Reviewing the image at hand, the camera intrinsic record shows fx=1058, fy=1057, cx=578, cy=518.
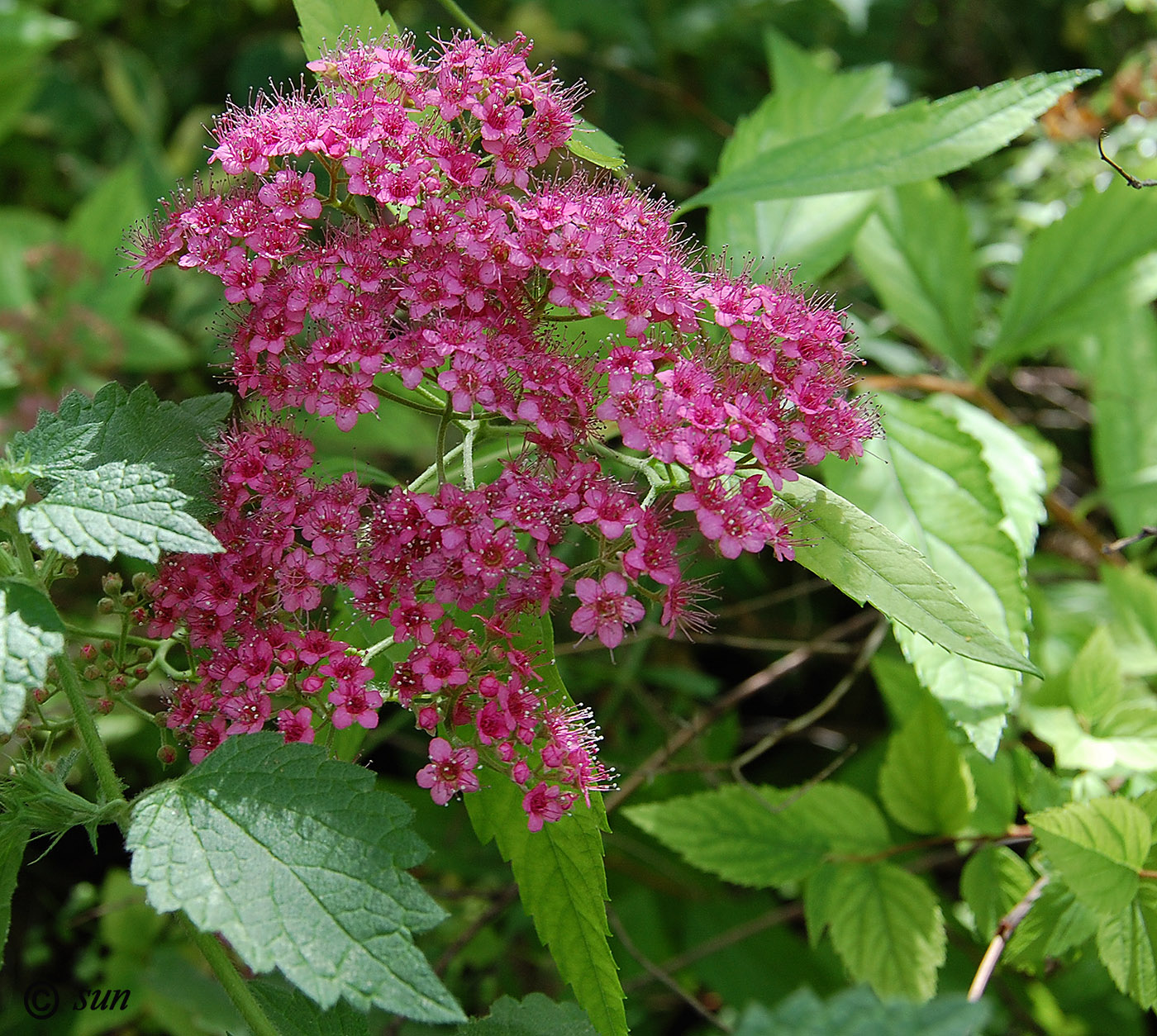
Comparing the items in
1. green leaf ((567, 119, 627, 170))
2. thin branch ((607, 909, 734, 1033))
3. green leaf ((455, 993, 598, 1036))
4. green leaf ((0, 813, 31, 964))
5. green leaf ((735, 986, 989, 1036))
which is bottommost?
thin branch ((607, 909, 734, 1033))

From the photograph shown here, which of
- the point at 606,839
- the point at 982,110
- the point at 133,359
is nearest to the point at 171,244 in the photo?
the point at 982,110

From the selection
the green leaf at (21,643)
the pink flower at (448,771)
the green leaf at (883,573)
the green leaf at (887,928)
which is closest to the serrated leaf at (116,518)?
the green leaf at (21,643)

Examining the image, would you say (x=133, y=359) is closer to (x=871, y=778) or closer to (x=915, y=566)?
(x=871, y=778)

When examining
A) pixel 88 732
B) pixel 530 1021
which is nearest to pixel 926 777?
pixel 530 1021

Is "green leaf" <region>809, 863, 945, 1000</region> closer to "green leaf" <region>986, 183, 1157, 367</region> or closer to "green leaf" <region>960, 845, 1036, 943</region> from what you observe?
"green leaf" <region>960, 845, 1036, 943</region>

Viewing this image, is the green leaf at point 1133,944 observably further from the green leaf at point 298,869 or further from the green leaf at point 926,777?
the green leaf at point 298,869

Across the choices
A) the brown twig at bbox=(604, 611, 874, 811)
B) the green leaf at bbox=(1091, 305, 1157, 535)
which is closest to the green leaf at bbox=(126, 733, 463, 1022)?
the brown twig at bbox=(604, 611, 874, 811)

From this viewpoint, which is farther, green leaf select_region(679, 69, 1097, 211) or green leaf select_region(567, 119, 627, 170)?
green leaf select_region(679, 69, 1097, 211)
